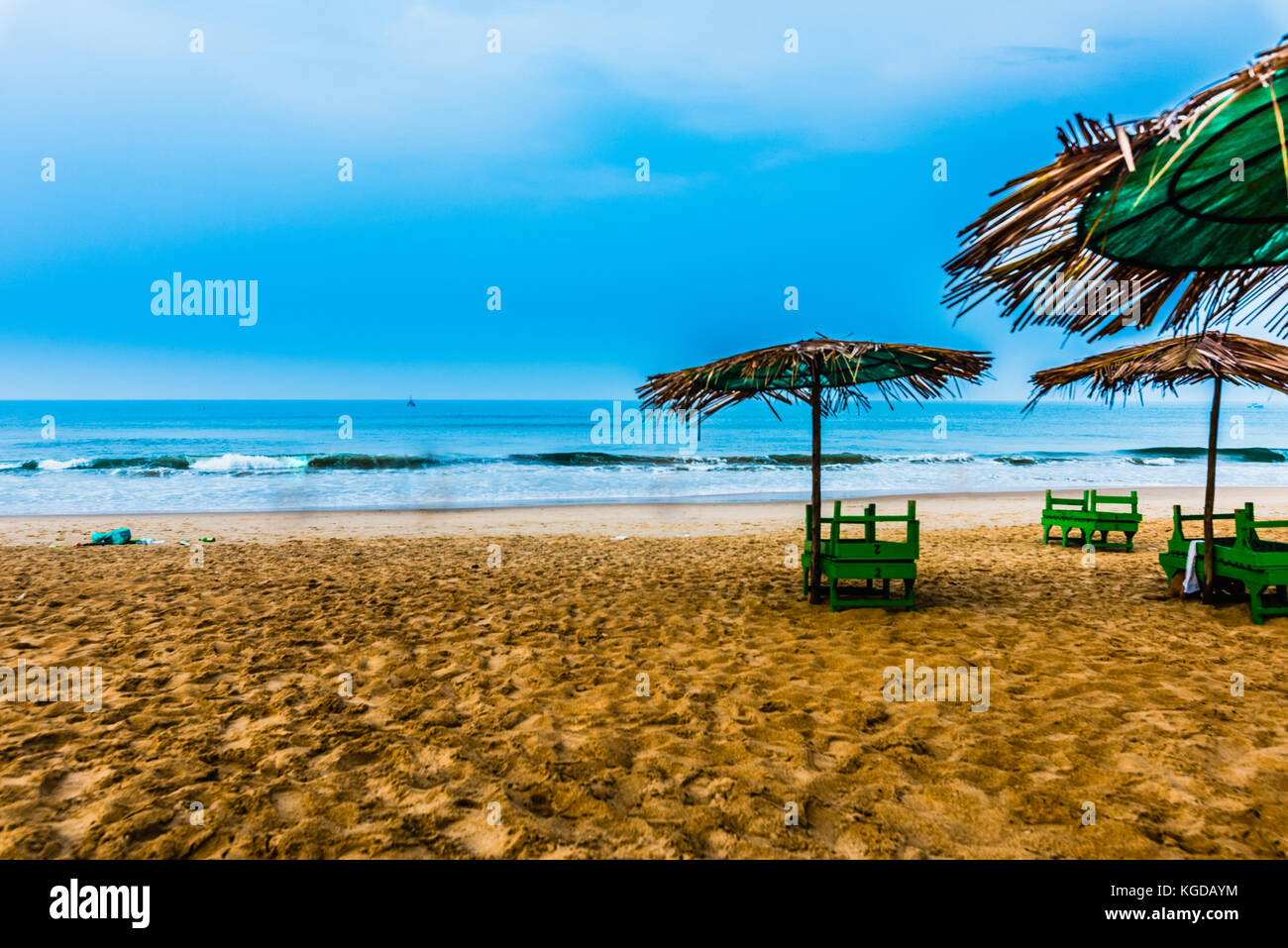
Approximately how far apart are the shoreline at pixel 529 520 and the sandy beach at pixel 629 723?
14.0ft

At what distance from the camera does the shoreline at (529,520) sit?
11.6m

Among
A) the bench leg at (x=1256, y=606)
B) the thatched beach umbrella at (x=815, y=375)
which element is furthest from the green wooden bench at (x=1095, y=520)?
the thatched beach umbrella at (x=815, y=375)

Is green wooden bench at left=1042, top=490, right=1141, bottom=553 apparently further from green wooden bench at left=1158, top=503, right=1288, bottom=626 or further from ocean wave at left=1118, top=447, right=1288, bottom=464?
ocean wave at left=1118, top=447, right=1288, bottom=464

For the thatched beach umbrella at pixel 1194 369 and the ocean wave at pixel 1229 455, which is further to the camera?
the ocean wave at pixel 1229 455

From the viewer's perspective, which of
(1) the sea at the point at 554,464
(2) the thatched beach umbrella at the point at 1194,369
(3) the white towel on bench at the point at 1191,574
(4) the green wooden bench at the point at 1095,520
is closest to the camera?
(2) the thatched beach umbrella at the point at 1194,369

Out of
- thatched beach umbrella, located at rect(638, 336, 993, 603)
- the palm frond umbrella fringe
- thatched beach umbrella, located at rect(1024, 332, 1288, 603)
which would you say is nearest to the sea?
thatched beach umbrella, located at rect(638, 336, 993, 603)

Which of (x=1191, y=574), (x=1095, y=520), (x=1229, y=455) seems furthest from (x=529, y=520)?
(x=1229, y=455)

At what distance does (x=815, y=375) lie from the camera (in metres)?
5.41

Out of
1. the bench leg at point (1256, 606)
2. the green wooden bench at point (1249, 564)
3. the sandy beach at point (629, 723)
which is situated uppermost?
the green wooden bench at point (1249, 564)

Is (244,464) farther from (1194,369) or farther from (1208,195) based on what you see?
(1208,195)

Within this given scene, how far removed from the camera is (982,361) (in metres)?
5.51

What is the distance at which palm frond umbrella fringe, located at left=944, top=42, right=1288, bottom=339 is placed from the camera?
5.94 ft

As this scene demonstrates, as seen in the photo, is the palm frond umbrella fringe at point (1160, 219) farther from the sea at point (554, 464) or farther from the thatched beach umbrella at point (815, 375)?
the sea at point (554, 464)
